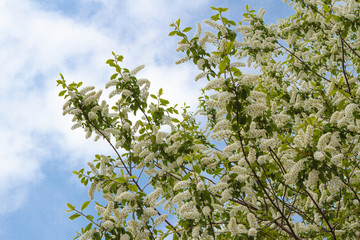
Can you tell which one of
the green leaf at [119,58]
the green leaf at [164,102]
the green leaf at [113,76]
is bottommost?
the green leaf at [164,102]

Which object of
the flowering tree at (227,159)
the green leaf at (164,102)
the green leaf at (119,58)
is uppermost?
the green leaf at (119,58)

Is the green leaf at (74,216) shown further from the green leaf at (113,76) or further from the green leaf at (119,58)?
the green leaf at (119,58)

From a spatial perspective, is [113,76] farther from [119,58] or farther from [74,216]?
[74,216]

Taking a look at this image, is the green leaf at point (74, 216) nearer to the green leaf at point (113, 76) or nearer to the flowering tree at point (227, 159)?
the flowering tree at point (227, 159)

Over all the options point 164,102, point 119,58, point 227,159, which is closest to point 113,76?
point 119,58

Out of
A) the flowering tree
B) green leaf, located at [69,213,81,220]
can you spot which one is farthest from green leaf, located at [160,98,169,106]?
green leaf, located at [69,213,81,220]

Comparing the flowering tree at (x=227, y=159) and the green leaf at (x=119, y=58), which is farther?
the green leaf at (x=119, y=58)

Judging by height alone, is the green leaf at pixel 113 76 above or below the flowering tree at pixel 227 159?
above

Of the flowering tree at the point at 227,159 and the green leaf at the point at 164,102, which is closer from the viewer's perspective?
the flowering tree at the point at 227,159

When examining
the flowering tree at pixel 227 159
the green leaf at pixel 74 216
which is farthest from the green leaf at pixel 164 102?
the green leaf at pixel 74 216

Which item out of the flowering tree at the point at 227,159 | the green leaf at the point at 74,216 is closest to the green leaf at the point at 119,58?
the flowering tree at the point at 227,159

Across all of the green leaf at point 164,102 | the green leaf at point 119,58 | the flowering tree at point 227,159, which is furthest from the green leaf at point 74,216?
the green leaf at point 119,58

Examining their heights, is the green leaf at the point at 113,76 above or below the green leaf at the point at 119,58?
below

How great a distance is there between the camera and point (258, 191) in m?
4.77
